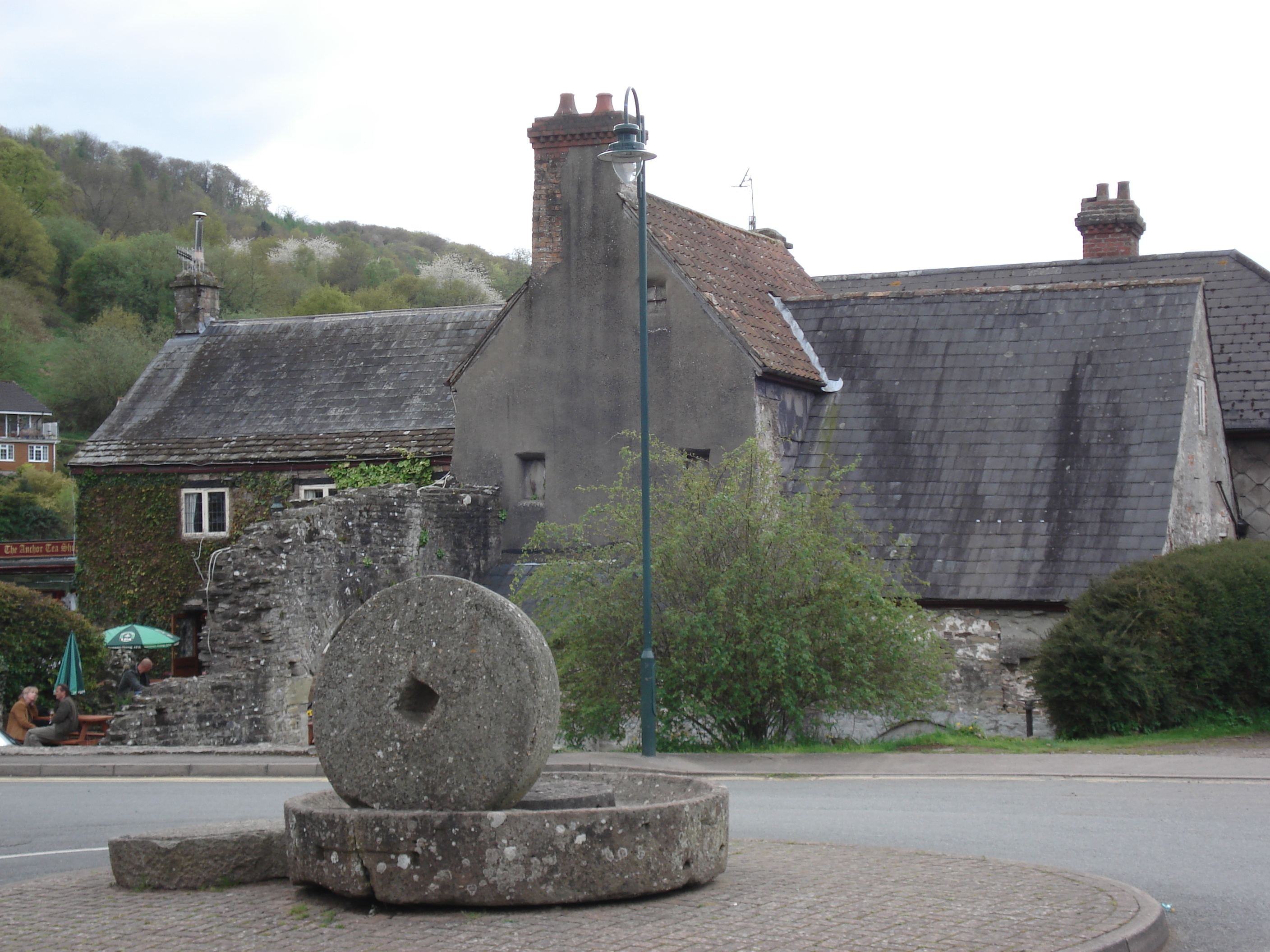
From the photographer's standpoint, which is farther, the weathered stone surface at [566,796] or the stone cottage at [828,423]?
the stone cottage at [828,423]

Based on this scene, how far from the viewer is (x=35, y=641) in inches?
939

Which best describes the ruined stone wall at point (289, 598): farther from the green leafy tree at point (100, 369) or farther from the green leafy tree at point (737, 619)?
the green leafy tree at point (100, 369)

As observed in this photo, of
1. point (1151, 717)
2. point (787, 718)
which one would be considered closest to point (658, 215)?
point (787, 718)

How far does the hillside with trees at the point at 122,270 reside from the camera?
7619cm

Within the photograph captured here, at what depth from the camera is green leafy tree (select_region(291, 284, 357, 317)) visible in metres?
76.6

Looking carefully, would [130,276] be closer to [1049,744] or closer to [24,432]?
[24,432]

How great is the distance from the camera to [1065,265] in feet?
91.8

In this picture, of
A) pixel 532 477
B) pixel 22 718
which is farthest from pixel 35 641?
pixel 532 477

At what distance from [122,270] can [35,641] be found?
68679 mm

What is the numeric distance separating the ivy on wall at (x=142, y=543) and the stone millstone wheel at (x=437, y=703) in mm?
22952

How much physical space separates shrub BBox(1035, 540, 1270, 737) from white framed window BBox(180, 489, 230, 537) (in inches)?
786

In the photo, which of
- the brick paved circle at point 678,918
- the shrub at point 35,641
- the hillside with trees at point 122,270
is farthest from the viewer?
the hillside with trees at point 122,270

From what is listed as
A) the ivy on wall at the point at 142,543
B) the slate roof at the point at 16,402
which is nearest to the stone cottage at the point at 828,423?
the ivy on wall at the point at 142,543

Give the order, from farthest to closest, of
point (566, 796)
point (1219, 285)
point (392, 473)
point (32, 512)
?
1. point (32, 512)
2. point (392, 473)
3. point (1219, 285)
4. point (566, 796)
